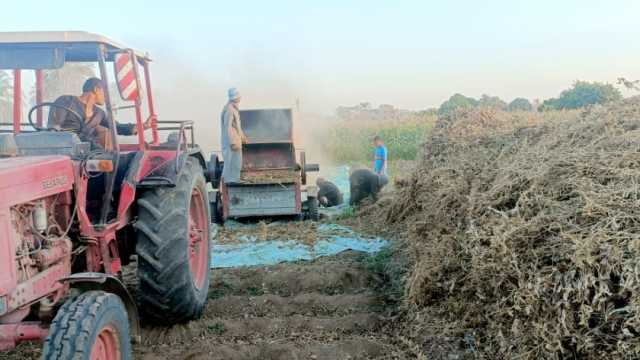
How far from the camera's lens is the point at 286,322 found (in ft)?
15.5

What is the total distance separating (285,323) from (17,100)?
111 inches

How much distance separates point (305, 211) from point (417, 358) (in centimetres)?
614

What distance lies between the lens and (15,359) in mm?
4141

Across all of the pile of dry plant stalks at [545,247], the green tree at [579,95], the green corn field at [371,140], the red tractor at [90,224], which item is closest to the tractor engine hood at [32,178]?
the red tractor at [90,224]

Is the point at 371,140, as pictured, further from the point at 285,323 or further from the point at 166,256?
the point at 166,256

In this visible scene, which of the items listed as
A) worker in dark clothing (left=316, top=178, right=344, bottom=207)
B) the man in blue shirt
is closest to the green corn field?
the man in blue shirt

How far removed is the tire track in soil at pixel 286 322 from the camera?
4184mm

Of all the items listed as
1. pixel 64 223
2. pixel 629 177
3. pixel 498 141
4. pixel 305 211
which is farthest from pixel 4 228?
pixel 305 211

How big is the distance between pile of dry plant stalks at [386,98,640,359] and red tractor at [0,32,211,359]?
193 centimetres

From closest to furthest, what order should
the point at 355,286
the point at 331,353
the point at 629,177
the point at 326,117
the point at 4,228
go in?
1. the point at 4,228
2. the point at 629,177
3. the point at 331,353
4. the point at 355,286
5. the point at 326,117

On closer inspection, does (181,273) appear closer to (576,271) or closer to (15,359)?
(15,359)

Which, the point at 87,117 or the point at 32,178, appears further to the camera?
the point at 87,117

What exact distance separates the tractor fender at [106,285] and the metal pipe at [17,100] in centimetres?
187

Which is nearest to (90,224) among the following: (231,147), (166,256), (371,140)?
(166,256)
